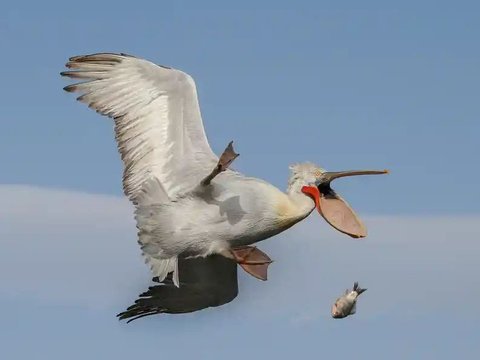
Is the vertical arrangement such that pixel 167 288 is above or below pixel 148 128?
below

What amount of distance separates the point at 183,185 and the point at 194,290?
2457mm

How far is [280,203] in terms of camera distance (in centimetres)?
2362

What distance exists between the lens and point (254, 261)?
24.9 meters

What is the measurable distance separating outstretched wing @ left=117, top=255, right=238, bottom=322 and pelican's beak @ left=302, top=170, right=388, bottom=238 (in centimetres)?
228

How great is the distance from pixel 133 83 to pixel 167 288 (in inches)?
146

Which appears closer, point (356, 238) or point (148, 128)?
point (356, 238)

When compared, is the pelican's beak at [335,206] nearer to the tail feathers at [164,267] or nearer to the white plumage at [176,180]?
the white plumage at [176,180]

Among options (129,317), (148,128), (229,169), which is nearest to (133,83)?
(148,128)

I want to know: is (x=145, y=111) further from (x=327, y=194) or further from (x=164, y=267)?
(x=327, y=194)

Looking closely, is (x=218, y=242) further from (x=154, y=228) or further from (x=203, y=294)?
(x=203, y=294)

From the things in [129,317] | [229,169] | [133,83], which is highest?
[133,83]

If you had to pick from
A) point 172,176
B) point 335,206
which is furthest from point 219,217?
point 335,206

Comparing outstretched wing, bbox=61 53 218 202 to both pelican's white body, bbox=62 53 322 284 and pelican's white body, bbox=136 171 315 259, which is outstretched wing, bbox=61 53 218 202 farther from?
pelican's white body, bbox=136 171 315 259

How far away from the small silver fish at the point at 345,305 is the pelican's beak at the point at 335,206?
935mm
